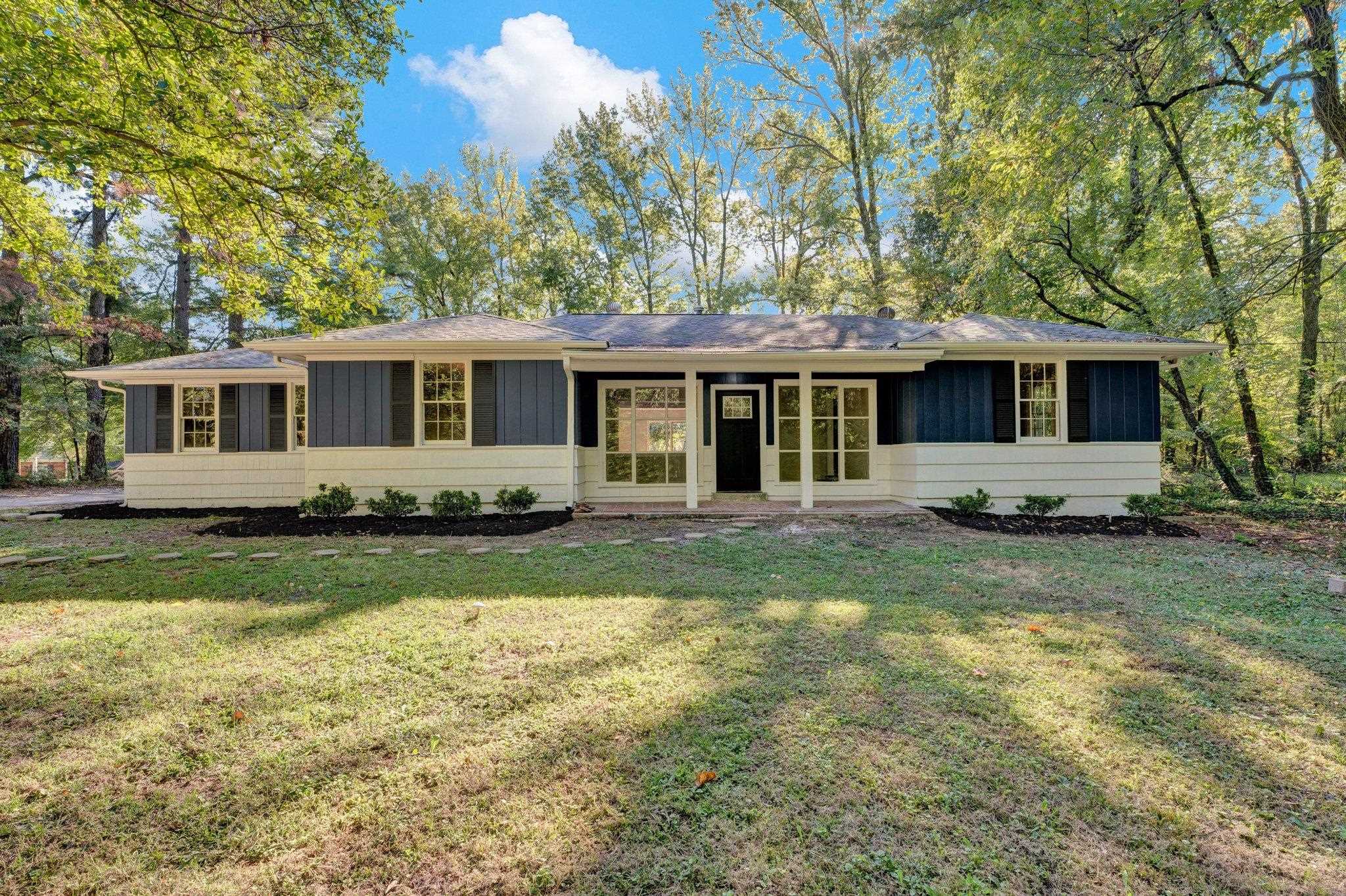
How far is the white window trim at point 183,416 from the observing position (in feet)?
30.7

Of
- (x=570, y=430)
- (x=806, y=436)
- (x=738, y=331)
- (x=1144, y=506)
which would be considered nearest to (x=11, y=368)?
(x=570, y=430)

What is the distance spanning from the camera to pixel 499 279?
810 inches

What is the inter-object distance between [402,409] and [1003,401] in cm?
935

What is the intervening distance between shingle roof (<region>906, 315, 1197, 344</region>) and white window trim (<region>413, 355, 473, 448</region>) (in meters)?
6.73

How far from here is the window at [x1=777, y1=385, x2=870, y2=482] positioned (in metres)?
9.35

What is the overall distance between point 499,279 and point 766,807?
21395mm

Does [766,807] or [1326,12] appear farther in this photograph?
[1326,12]

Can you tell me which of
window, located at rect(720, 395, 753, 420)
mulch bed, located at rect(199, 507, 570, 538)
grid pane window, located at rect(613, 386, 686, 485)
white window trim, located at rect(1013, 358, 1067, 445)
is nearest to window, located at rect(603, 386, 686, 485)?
grid pane window, located at rect(613, 386, 686, 485)

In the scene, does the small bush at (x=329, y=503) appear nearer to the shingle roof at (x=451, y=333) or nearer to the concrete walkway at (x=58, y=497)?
the shingle roof at (x=451, y=333)

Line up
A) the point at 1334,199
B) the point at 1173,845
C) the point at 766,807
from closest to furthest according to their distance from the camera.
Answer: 1. the point at 1173,845
2. the point at 766,807
3. the point at 1334,199

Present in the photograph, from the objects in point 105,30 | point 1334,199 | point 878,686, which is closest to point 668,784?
point 878,686

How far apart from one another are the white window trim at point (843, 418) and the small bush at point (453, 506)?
16.4ft

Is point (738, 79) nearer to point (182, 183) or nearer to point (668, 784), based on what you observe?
point (182, 183)

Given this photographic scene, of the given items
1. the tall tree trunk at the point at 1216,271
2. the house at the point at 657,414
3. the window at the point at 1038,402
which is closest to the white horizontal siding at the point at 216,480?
the house at the point at 657,414
